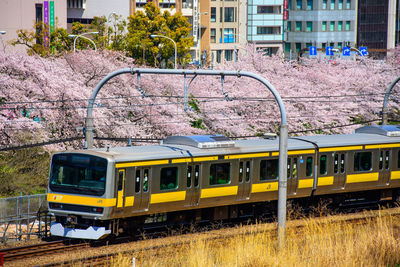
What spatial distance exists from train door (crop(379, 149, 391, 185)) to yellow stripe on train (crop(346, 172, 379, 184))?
27 centimetres

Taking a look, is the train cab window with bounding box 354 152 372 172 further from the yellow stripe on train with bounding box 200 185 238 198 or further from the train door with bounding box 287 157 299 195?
the yellow stripe on train with bounding box 200 185 238 198

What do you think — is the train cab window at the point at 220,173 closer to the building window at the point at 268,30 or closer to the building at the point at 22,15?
the building at the point at 22,15

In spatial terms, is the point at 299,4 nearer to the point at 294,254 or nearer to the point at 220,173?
the point at 220,173

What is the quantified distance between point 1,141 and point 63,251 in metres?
11.4

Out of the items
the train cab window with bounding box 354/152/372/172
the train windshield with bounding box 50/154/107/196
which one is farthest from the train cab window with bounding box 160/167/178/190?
the train cab window with bounding box 354/152/372/172

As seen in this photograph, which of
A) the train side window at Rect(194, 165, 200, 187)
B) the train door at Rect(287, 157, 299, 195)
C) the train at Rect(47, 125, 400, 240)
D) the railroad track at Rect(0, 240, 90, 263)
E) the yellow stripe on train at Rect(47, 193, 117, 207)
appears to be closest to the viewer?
the railroad track at Rect(0, 240, 90, 263)

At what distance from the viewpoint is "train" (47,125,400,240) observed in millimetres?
17500

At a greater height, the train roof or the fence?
the train roof

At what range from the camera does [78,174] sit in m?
17.7

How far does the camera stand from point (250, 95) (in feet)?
123

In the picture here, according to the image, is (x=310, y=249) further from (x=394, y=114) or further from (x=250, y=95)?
Answer: (x=394, y=114)

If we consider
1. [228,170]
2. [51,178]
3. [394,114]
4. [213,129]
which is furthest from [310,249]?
[394,114]

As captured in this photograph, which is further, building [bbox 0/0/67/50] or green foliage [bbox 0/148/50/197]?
building [bbox 0/0/67/50]

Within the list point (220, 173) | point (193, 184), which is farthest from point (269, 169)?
point (193, 184)
